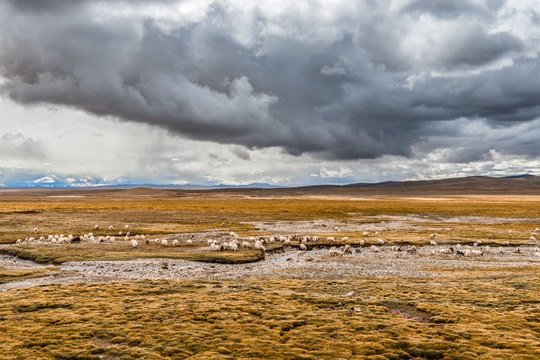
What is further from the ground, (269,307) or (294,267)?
(269,307)

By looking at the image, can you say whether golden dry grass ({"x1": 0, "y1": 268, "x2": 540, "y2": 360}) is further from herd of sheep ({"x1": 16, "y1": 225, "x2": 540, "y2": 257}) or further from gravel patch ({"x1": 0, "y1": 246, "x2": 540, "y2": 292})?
herd of sheep ({"x1": 16, "y1": 225, "x2": 540, "y2": 257})

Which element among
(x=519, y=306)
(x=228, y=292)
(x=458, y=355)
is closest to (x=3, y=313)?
(x=228, y=292)

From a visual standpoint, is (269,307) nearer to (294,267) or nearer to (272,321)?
(272,321)

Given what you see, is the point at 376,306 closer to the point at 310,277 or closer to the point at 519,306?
the point at 519,306

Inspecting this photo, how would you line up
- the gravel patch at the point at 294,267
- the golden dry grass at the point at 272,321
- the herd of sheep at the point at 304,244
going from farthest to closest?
the herd of sheep at the point at 304,244 → the gravel patch at the point at 294,267 → the golden dry grass at the point at 272,321

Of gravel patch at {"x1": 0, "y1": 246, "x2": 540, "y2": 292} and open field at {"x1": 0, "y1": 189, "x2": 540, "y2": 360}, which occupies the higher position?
open field at {"x1": 0, "y1": 189, "x2": 540, "y2": 360}

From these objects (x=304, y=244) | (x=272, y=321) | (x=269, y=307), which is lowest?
(x=304, y=244)

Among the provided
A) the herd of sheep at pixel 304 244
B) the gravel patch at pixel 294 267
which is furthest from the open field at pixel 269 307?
the herd of sheep at pixel 304 244

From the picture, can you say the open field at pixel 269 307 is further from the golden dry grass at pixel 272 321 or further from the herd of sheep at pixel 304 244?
the herd of sheep at pixel 304 244

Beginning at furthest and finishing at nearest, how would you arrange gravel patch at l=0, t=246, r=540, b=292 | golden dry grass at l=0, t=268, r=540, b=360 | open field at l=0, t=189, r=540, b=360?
1. gravel patch at l=0, t=246, r=540, b=292
2. open field at l=0, t=189, r=540, b=360
3. golden dry grass at l=0, t=268, r=540, b=360

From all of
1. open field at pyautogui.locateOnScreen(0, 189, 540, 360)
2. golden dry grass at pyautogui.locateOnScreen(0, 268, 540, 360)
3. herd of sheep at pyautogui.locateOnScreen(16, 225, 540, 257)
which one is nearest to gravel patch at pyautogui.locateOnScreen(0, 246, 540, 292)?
open field at pyautogui.locateOnScreen(0, 189, 540, 360)

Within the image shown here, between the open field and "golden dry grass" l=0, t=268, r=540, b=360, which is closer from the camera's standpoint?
"golden dry grass" l=0, t=268, r=540, b=360

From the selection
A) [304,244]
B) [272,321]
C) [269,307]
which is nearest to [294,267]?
[304,244]

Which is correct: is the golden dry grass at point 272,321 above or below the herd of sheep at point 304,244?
above
